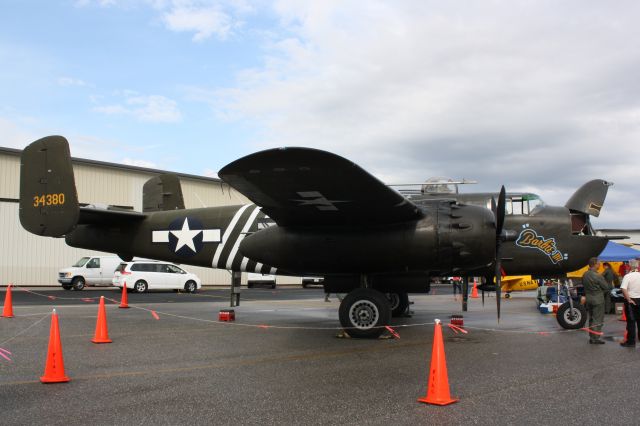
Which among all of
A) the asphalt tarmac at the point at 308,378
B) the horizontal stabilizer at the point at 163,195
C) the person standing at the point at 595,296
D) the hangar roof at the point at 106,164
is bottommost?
the asphalt tarmac at the point at 308,378

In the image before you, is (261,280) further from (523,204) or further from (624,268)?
(523,204)

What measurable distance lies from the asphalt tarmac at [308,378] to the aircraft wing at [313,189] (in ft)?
7.61

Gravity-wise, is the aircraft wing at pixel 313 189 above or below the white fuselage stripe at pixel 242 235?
above

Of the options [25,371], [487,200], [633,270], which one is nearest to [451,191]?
[487,200]

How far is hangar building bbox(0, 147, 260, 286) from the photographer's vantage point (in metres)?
31.4

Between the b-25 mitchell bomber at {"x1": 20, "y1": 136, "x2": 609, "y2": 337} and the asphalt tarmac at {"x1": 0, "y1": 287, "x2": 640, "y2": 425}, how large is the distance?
136cm

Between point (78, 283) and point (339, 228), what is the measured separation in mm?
24770

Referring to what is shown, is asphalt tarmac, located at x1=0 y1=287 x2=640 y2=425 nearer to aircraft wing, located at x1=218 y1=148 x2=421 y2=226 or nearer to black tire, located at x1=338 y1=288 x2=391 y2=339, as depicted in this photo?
black tire, located at x1=338 y1=288 x2=391 y2=339

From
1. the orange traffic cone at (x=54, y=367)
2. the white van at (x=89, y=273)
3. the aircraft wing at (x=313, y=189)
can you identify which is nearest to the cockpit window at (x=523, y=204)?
the aircraft wing at (x=313, y=189)

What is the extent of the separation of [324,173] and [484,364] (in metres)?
3.62

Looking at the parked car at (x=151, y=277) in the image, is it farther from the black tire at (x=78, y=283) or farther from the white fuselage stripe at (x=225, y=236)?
the white fuselage stripe at (x=225, y=236)

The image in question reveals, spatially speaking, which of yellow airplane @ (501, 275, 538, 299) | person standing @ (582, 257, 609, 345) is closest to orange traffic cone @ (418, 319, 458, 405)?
person standing @ (582, 257, 609, 345)

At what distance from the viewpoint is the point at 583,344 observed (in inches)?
373

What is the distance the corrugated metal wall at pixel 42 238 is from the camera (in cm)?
3145
